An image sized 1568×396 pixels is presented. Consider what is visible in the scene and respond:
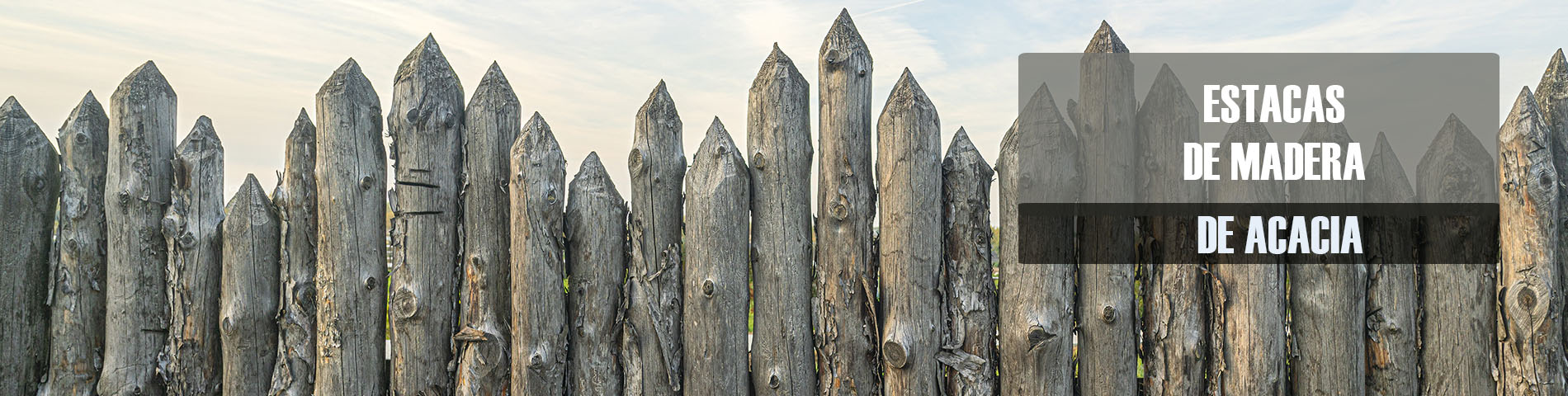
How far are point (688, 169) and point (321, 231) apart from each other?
1.78 m

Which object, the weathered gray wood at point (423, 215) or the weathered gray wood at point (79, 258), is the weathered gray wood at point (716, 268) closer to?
the weathered gray wood at point (423, 215)

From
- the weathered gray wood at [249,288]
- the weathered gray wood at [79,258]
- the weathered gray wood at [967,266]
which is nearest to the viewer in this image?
the weathered gray wood at [967,266]

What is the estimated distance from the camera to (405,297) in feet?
13.8

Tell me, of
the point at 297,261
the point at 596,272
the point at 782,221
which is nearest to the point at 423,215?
the point at 297,261

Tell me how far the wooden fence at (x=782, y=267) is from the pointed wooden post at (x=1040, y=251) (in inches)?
0.5

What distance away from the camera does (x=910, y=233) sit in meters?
3.94

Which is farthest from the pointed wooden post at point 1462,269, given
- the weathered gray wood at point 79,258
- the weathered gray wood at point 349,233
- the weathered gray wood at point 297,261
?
the weathered gray wood at point 79,258

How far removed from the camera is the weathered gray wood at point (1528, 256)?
3.74 meters

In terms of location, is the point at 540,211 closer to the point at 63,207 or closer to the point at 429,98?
the point at 429,98

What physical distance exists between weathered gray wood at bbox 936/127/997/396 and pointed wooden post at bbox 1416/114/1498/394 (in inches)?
74.0

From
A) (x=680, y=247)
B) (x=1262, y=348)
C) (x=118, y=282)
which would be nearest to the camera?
(x=1262, y=348)

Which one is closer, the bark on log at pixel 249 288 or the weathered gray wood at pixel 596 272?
the weathered gray wood at pixel 596 272

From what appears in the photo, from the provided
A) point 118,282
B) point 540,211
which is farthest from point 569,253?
point 118,282

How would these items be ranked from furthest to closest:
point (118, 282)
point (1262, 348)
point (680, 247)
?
point (118, 282) < point (680, 247) < point (1262, 348)
